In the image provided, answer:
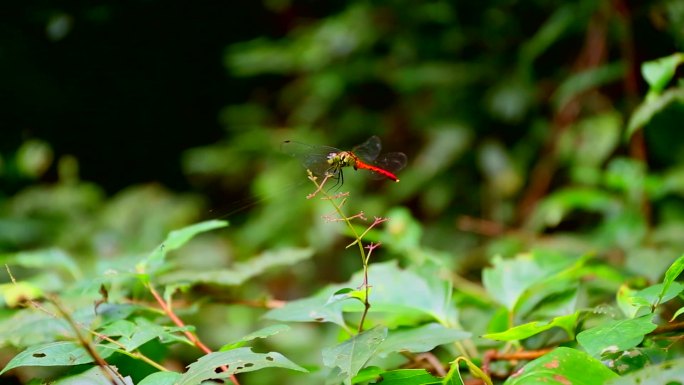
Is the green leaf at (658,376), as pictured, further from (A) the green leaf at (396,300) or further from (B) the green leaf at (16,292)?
(B) the green leaf at (16,292)

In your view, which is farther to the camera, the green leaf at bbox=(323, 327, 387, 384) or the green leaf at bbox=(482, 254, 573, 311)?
the green leaf at bbox=(482, 254, 573, 311)

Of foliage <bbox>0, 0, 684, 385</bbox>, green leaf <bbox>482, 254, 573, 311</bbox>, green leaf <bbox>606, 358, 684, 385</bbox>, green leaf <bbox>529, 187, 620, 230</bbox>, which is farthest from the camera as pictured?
green leaf <bbox>529, 187, 620, 230</bbox>

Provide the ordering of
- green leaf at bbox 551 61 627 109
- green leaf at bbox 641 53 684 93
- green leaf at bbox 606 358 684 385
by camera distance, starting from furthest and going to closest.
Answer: green leaf at bbox 551 61 627 109 → green leaf at bbox 641 53 684 93 → green leaf at bbox 606 358 684 385

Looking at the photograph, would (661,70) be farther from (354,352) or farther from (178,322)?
(178,322)

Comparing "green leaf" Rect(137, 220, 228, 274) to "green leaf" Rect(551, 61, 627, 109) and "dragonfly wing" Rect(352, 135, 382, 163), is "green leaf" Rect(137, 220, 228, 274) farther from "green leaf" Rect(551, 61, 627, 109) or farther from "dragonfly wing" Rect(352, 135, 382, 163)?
"green leaf" Rect(551, 61, 627, 109)

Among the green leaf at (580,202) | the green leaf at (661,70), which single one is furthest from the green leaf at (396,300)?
the green leaf at (580,202)

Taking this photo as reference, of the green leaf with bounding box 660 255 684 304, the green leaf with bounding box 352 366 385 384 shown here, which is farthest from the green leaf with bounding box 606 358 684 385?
the green leaf with bounding box 352 366 385 384

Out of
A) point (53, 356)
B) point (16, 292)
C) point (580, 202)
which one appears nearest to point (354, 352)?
point (53, 356)

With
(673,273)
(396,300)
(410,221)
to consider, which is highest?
(673,273)

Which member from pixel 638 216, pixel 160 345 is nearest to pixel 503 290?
pixel 160 345
